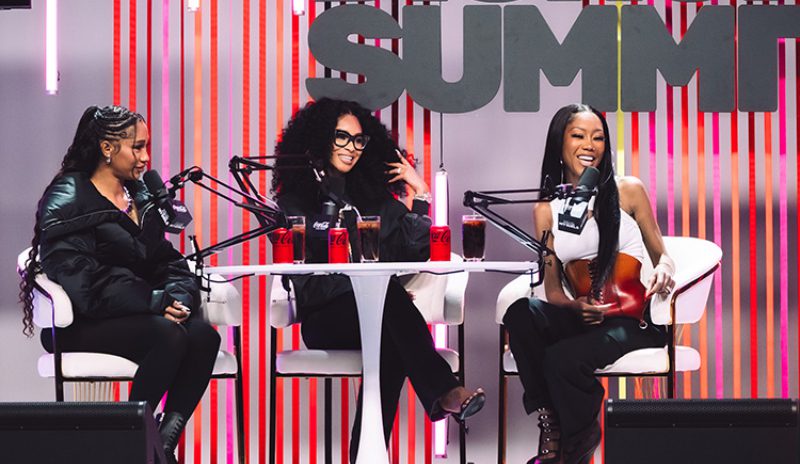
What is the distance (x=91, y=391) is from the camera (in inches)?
177

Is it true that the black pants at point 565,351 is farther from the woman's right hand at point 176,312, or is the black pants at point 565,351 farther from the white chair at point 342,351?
the woman's right hand at point 176,312

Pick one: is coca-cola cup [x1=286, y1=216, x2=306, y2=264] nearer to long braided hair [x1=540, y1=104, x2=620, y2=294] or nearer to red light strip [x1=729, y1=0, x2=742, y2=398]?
long braided hair [x1=540, y1=104, x2=620, y2=294]

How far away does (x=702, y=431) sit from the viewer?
8.61ft

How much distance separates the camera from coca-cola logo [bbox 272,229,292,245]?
4.05 meters

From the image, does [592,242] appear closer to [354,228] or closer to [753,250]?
[354,228]

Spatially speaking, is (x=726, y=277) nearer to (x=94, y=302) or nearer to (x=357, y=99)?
(x=357, y=99)

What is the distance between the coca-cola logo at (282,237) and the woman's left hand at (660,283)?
1.36m

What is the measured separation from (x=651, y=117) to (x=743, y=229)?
68 cm

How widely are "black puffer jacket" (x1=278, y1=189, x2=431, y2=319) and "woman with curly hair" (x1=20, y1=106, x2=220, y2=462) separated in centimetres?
41

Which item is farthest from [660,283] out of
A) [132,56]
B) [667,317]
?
[132,56]

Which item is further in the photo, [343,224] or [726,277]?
[726,277]

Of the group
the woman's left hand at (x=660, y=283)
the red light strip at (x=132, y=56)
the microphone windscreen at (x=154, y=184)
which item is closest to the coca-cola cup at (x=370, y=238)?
the microphone windscreen at (x=154, y=184)

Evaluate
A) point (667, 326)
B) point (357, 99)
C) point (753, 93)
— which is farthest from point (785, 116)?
point (357, 99)

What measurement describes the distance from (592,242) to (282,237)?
48.4 inches
